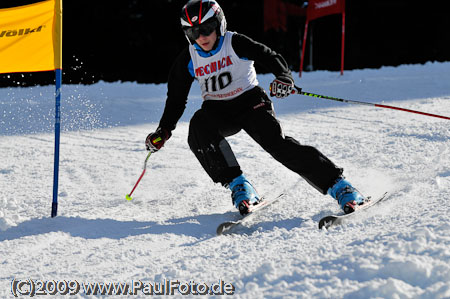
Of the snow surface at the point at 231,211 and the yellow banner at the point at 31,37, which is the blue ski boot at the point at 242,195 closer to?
the snow surface at the point at 231,211

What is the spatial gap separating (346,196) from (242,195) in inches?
24.7

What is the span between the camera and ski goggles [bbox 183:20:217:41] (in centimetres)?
336

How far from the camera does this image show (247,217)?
3090mm

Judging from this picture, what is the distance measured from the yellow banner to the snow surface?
0.95 metres

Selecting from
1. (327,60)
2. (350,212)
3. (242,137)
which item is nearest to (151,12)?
(327,60)

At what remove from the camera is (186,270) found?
2336 millimetres

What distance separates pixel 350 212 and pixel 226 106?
107 centimetres

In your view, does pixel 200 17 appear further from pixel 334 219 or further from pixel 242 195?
pixel 334 219

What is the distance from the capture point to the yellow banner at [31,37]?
3.32 meters

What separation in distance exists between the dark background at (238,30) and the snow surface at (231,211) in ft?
32.7

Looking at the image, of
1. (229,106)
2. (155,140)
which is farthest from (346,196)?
(155,140)

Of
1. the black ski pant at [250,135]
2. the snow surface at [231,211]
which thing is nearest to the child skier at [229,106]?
the black ski pant at [250,135]

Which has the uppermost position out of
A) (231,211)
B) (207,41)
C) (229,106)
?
(207,41)

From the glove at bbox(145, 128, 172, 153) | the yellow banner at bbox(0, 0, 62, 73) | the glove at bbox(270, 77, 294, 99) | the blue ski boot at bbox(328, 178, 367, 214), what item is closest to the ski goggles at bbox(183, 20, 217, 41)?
the glove at bbox(270, 77, 294, 99)
